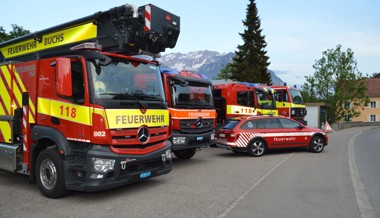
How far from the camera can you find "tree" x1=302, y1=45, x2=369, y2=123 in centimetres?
5797

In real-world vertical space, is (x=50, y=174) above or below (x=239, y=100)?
below

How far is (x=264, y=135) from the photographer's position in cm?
1300

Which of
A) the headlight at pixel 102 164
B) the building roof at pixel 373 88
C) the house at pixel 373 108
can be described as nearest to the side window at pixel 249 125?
the headlight at pixel 102 164

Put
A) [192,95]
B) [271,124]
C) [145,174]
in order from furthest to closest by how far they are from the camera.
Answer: [271,124], [192,95], [145,174]

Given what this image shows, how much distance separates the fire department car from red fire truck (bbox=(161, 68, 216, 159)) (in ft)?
5.57

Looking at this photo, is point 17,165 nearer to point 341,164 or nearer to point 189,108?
point 189,108

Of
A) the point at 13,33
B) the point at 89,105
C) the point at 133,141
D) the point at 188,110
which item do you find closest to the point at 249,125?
the point at 188,110

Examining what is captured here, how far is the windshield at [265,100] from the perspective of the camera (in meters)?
16.5

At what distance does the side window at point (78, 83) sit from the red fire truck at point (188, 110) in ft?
13.4

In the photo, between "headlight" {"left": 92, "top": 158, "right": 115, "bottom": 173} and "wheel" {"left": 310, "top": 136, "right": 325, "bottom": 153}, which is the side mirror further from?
"wheel" {"left": 310, "top": 136, "right": 325, "bottom": 153}

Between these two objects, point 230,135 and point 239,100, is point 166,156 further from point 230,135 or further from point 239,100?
point 239,100

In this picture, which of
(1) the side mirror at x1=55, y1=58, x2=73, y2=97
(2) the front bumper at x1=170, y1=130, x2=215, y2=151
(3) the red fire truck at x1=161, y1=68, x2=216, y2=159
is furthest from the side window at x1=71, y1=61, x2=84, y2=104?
(3) the red fire truck at x1=161, y1=68, x2=216, y2=159

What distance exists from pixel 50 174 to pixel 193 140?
465 centimetres

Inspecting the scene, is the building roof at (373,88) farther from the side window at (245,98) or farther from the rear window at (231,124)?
the rear window at (231,124)
